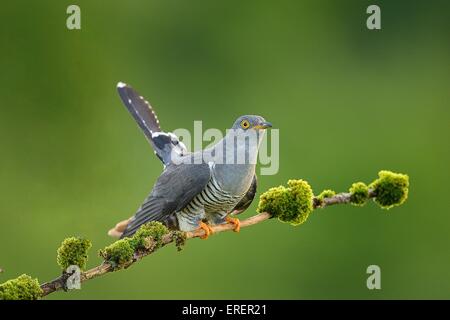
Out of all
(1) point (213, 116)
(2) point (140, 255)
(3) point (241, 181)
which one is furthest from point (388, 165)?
(2) point (140, 255)

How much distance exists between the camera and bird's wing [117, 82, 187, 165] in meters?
3.81

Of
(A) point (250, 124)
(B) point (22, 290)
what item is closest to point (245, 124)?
(A) point (250, 124)

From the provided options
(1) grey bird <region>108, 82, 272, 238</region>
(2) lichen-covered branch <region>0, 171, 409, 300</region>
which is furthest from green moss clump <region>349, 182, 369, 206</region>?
(1) grey bird <region>108, 82, 272, 238</region>

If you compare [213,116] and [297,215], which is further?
[213,116]

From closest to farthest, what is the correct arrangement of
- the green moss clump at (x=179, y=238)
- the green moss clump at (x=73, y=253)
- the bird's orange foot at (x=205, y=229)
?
1. the green moss clump at (x=73, y=253)
2. the green moss clump at (x=179, y=238)
3. the bird's orange foot at (x=205, y=229)

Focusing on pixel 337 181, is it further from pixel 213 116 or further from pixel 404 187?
pixel 404 187

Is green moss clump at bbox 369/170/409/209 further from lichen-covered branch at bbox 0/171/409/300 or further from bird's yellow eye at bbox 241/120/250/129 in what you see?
bird's yellow eye at bbox 241/120/250/129

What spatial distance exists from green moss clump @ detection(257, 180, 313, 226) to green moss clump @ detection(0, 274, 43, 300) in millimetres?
1108

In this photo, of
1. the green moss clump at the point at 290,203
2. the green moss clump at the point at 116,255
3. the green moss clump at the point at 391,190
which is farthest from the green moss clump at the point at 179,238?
the green moss clump at the point at 391,190

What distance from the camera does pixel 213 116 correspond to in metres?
6.71

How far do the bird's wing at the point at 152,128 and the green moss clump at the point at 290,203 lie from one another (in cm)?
84

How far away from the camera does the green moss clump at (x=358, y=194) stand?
2.83m

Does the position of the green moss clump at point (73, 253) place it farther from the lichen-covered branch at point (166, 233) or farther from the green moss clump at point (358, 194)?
the green moss clump at point (358, 194)

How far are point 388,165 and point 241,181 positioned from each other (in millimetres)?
3904
